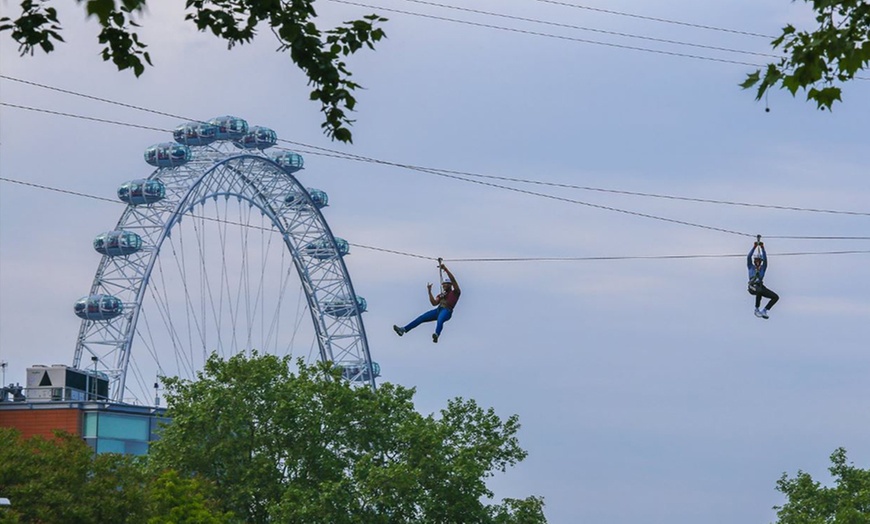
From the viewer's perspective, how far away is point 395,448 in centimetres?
7331

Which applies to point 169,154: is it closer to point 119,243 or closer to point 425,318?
point 119,243

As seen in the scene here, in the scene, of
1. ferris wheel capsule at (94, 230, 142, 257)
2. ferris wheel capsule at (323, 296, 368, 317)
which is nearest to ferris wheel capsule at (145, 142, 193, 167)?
ferris wheel capsule at (94, 230, 142, 257)

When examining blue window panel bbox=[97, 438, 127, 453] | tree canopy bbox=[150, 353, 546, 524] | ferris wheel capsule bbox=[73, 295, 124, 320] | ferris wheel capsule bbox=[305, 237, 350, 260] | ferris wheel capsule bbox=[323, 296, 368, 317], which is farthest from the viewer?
ferris wheel capsule bbox=[323, 296, 368, 317]

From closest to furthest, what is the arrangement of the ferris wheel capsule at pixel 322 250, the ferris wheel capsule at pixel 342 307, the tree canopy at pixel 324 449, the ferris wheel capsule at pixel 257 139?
1. the tree canopy at pixel 324 449
2. the ferris wheel capsule at pixel 257 139
3. the ferris wheel capsule at pixel 322 250
4. the ferris wheel capsule at pixel 342 307

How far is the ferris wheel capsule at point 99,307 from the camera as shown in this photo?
315 ft

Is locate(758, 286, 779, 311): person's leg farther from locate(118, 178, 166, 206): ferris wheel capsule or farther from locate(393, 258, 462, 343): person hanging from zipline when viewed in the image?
locate(118, 178, 166, 206): ferris wheel capsule

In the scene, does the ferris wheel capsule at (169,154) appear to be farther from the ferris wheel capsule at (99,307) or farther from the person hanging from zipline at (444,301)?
the person hanging from zipline at (444,301)

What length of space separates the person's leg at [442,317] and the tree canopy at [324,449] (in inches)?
1288

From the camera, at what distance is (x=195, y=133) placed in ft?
323

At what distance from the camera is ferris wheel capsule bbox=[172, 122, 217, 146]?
9800cm

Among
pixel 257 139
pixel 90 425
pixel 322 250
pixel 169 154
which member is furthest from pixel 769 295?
pixel 322 250

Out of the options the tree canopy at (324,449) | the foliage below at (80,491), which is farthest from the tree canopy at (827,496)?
the foliage below at (80,491)

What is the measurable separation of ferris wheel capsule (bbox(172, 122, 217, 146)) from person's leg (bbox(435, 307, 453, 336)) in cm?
6511

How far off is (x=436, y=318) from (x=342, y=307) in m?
84.0
